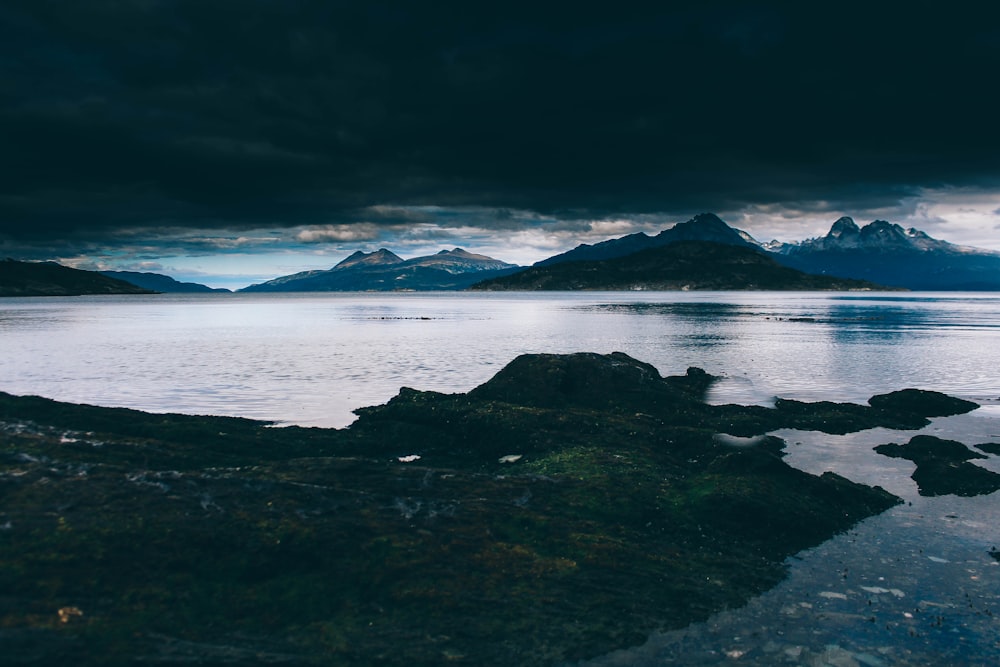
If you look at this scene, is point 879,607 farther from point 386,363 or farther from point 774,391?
point 386,363

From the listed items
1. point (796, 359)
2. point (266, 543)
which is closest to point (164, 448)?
point (266, 543)

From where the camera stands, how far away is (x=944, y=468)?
71.2ft

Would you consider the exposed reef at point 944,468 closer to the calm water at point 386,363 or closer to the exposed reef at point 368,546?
the exposed reef at point 368,546

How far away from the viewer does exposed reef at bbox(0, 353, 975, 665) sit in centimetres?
1048

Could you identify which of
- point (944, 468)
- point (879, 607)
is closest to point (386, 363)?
point (944, 468)

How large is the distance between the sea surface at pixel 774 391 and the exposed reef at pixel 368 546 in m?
1.14

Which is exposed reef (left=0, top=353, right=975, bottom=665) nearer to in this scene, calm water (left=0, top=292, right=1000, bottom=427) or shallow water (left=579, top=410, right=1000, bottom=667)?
shallow water (left=579, top=410, right=1000, bottom=667)

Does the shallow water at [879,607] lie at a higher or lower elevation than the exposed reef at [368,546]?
lower

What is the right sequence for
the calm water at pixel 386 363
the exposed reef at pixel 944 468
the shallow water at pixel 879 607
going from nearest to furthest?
1. the shallow water at pixel 879 607
2. the exposed reef at pixel 944 468
3. the calm water at pixel 386 363

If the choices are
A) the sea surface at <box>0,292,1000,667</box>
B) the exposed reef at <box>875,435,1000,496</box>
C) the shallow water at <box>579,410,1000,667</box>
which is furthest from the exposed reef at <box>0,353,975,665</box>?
the exposed reef at <box>875,435,1000,496</box>

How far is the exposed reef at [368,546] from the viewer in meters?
10.5

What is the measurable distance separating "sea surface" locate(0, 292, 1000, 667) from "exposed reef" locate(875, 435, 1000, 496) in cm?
60

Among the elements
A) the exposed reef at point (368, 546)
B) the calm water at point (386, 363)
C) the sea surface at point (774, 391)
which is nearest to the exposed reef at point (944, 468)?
the sea surface at point (774, 391)

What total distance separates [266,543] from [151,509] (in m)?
2.73
